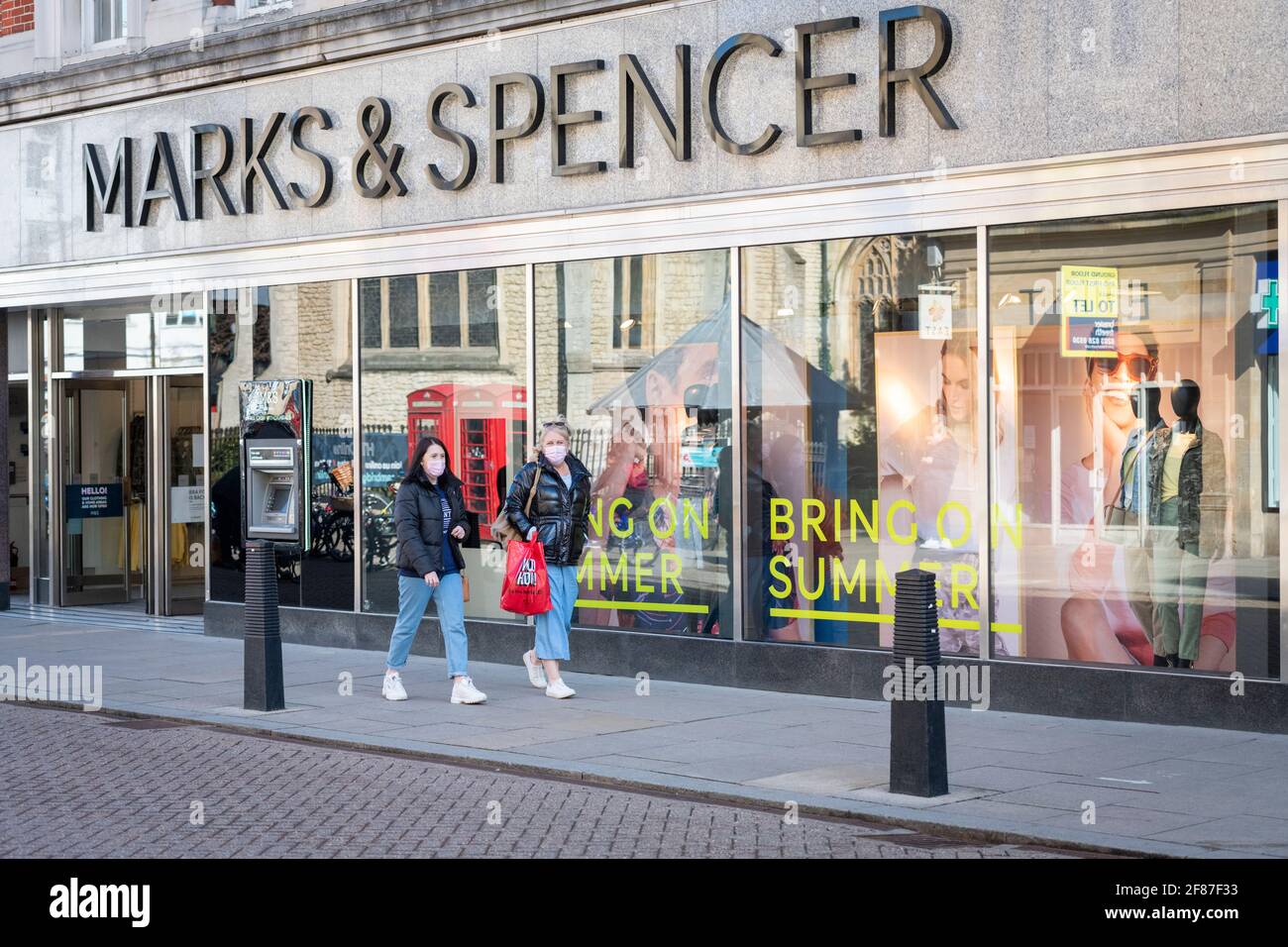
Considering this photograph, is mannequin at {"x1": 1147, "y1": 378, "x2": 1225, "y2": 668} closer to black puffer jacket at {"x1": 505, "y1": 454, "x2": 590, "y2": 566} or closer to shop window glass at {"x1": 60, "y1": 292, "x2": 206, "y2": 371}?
black puffer jacket at {"x1": 505, "y1": 454, "x2": 590, "y2": 566}

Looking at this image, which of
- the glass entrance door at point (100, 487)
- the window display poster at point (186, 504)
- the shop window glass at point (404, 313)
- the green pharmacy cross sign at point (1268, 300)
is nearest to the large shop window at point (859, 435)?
the green pharmacy cross sign at point (1268, 300)

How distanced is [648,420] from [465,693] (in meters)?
2.83

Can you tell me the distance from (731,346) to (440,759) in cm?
440

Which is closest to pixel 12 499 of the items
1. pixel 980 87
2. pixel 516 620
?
pixel 516 620

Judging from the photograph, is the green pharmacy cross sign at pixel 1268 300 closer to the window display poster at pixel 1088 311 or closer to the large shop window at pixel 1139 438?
the large shop window at pixel 1139 438

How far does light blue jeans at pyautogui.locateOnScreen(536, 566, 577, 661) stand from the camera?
37.8 feet

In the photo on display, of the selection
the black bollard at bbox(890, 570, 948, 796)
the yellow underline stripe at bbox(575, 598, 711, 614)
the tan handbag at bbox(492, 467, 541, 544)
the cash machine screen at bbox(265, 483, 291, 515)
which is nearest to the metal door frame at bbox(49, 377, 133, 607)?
the cash machine screen at bbox(265, 483, 291, 515)

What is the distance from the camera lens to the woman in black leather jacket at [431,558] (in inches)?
449

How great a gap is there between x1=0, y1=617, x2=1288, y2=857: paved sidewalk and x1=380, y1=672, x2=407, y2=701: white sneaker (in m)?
0.10

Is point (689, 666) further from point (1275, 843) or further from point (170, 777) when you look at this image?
point (1275, 843)

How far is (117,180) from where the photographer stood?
16734 millimetres

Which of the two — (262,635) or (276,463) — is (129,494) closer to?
(276,463)

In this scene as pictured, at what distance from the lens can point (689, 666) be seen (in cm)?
1245

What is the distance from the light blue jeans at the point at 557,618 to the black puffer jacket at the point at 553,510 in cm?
10
